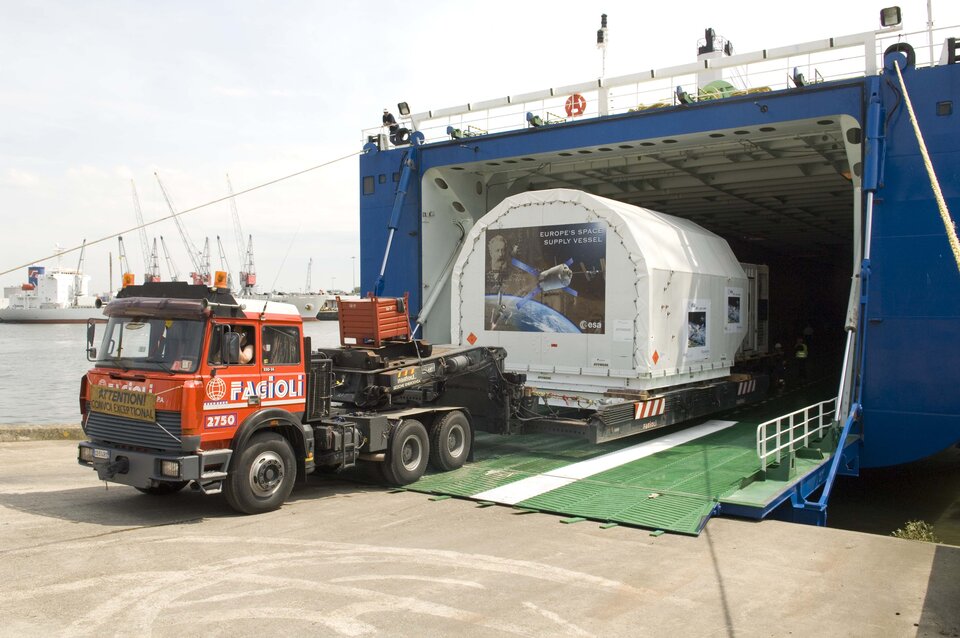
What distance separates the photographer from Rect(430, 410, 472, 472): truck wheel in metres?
11.2

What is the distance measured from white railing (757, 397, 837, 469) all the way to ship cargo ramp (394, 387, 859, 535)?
0.07 meters

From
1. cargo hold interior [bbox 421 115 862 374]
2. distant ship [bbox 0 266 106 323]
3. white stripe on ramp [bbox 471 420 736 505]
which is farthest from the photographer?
distant ship [bbox 0 266 106 323]

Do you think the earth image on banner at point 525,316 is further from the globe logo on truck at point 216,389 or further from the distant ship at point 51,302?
the distant ship at point 51,302

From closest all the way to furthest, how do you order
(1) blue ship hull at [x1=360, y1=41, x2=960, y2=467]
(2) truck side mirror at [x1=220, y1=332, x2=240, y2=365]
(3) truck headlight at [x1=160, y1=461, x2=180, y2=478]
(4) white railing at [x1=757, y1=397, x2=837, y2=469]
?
(3) truck headlight at [x1=160, y1=461, x2=180, y2=478]
(2) truck side mirror at [x1=220, y1=332, x2=240, y2=365]
(4) white railing at [x1=757, y1=397, x2=837, y2=469]
(1) blue ship hull at [x1=360, y1=41, x2=960, y2=467]

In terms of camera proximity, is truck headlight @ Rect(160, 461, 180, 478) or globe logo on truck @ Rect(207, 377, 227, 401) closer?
truck headlight @ Rect(160, 461, 180, 478)

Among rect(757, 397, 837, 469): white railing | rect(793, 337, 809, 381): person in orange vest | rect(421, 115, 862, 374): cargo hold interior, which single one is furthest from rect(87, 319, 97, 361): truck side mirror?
rect(793, 337, 809, 381): person in orange vest

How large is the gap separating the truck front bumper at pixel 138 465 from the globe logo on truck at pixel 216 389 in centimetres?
66

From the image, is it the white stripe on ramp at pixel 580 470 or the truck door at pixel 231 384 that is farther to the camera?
the white stripe on ramp at pixel 580 470

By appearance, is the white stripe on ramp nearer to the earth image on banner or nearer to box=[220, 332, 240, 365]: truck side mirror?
the earth image on banner

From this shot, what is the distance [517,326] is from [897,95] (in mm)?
7413

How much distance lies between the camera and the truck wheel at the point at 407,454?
406 inches

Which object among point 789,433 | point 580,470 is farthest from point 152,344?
point 789,433

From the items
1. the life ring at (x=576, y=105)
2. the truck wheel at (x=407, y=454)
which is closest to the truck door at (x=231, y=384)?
Answer: the truck wheel at (x=407, y=454)

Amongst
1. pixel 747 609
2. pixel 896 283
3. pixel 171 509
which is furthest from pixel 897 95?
pixel 171 509
